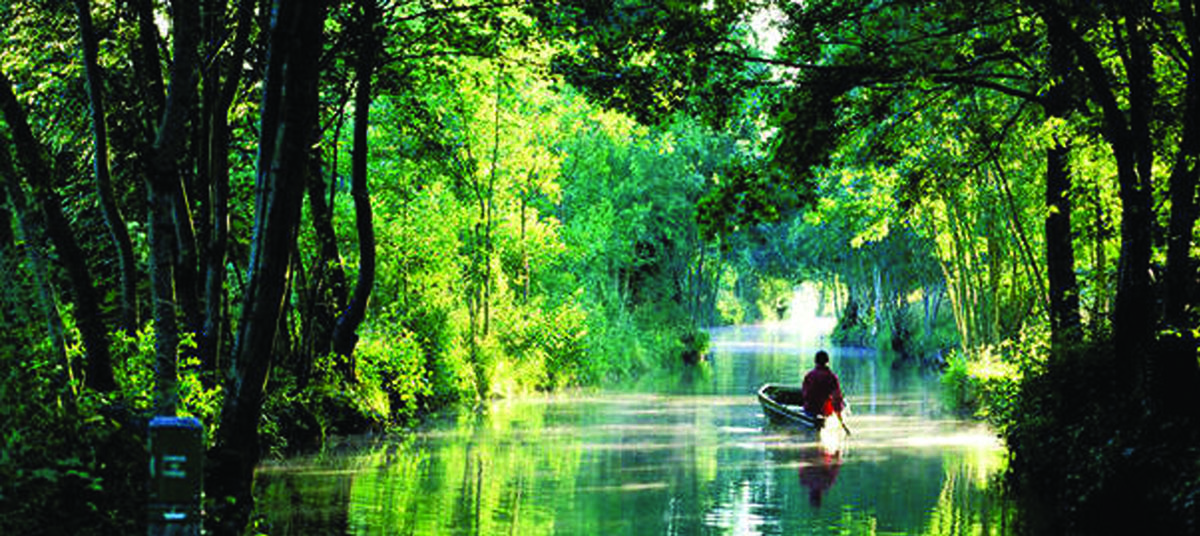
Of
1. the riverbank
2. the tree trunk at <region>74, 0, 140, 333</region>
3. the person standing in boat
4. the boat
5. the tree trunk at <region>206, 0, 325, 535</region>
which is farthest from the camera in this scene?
→ the boat

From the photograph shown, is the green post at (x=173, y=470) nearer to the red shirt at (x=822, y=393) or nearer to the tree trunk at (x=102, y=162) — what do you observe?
the tree trunk at (x=102, y=162)

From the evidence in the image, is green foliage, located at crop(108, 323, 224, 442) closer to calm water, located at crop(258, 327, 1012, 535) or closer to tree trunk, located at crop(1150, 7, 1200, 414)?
calm water, located at crop(258, 327, 1012, 535)

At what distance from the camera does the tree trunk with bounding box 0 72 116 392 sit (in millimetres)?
9102

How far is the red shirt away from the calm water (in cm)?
55

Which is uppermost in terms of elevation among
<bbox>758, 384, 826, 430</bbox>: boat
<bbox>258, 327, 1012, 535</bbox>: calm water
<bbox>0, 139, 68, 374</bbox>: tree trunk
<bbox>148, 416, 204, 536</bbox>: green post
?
<bbox>0, 139, 68, 374</bbox>: tree trunk

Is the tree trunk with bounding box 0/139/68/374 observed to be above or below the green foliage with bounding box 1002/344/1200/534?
above

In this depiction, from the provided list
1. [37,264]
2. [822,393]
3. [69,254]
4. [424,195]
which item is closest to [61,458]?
[37,264]

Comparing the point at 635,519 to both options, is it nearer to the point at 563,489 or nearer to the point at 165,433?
the point at 563,489

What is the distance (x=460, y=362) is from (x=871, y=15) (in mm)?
15260

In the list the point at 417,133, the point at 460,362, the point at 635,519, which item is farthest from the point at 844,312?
the point at 635,519

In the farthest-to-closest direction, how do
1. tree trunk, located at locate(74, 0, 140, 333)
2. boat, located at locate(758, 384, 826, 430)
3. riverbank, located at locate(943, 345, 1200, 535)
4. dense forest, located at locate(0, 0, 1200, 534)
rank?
boat, located at locate(758, 384, 826, 430) → riverbank, located at locate(943, 345, 1200, 535) → tree trunk, located at locate(74, 0, 140, 333) → dense forest, located at locate(0, 0, 1200, 534)

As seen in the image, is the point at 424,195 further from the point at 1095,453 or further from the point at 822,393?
the point at 1095,453

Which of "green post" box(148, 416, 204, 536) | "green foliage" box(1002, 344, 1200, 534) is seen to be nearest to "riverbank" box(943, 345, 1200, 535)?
"green foliage" box(1002, 344, 1200, 534)

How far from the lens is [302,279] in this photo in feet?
61.6
